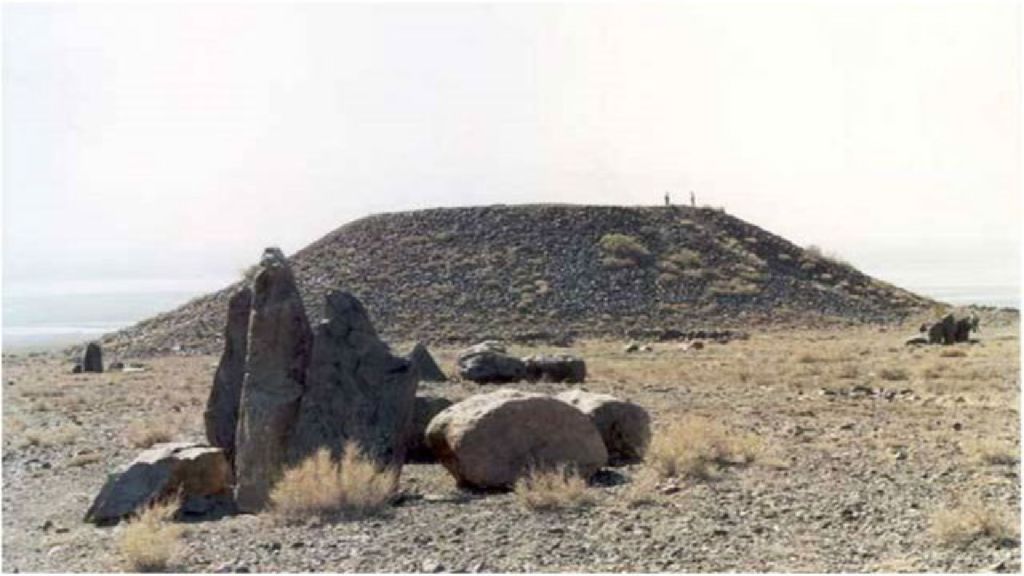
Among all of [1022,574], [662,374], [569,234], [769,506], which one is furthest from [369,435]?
[569,234]

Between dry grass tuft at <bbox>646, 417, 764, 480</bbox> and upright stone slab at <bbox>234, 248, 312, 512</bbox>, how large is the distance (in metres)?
4.07

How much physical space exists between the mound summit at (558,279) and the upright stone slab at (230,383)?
32.4 meters

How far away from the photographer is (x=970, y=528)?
1021 cm

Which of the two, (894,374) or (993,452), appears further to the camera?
(894,374)

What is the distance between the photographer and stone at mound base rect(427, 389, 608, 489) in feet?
43.9

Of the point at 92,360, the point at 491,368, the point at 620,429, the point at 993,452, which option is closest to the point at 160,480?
the point at 620,429

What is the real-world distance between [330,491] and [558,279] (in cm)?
4413

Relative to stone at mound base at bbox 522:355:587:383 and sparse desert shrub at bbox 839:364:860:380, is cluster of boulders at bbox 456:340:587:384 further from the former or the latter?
sparse desert shrub at bbox 839:364:860:380

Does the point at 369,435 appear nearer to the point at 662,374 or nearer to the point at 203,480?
the point at 203,480

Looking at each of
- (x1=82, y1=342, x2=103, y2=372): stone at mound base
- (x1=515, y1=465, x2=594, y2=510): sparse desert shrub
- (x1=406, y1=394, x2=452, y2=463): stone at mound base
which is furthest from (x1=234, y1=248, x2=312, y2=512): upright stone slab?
(x1=82, y1=342, x2=103, y2=372): stone at mound base

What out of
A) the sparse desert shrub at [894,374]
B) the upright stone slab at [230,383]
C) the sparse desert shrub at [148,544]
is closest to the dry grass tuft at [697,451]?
the upright stone slab at [230,383]

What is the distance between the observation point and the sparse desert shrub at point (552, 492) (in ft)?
39.6

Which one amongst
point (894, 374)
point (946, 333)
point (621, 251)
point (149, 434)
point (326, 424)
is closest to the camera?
point (326, 424)

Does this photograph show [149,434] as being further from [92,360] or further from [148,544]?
[92,360]
